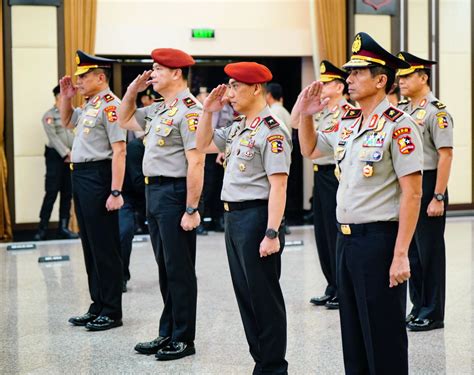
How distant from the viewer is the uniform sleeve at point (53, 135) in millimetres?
9414

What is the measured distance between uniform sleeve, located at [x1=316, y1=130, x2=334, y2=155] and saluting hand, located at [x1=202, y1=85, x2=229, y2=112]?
22.9 inches

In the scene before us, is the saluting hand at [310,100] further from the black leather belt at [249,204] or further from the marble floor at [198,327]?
the marble floor at [198,327]

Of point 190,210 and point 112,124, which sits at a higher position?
point 112,124

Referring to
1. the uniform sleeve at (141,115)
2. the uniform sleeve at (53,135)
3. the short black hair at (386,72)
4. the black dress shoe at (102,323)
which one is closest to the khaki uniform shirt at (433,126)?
the uniform sleeve at (141,115)

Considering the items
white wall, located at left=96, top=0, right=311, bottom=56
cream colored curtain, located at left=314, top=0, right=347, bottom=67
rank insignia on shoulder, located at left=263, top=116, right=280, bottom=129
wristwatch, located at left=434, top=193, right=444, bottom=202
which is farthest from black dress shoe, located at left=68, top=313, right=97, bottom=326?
cream colored curtain, located at left=314, top=0, right=347, bottom=67

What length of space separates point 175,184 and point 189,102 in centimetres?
47

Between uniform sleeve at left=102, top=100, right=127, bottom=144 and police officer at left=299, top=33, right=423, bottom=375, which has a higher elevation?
uniform sleeve at left=102, top=100, right=127, bottom=144

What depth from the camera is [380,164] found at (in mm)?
3510

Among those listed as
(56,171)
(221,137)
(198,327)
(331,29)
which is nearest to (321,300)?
(198,327)

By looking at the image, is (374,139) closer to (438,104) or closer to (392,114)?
(392,114)

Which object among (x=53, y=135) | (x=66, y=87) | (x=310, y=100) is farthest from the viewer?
(x=53, y=135)

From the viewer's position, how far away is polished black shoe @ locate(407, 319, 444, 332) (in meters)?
5.41

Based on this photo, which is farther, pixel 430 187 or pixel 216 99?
pixel 430 187

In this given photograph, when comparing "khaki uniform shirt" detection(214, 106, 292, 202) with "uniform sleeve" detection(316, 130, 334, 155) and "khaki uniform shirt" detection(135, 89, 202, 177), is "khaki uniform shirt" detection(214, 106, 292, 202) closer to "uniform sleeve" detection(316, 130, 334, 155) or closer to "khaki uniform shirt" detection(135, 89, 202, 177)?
"uniform sleeve" detection(316, 130, 334, 155)
